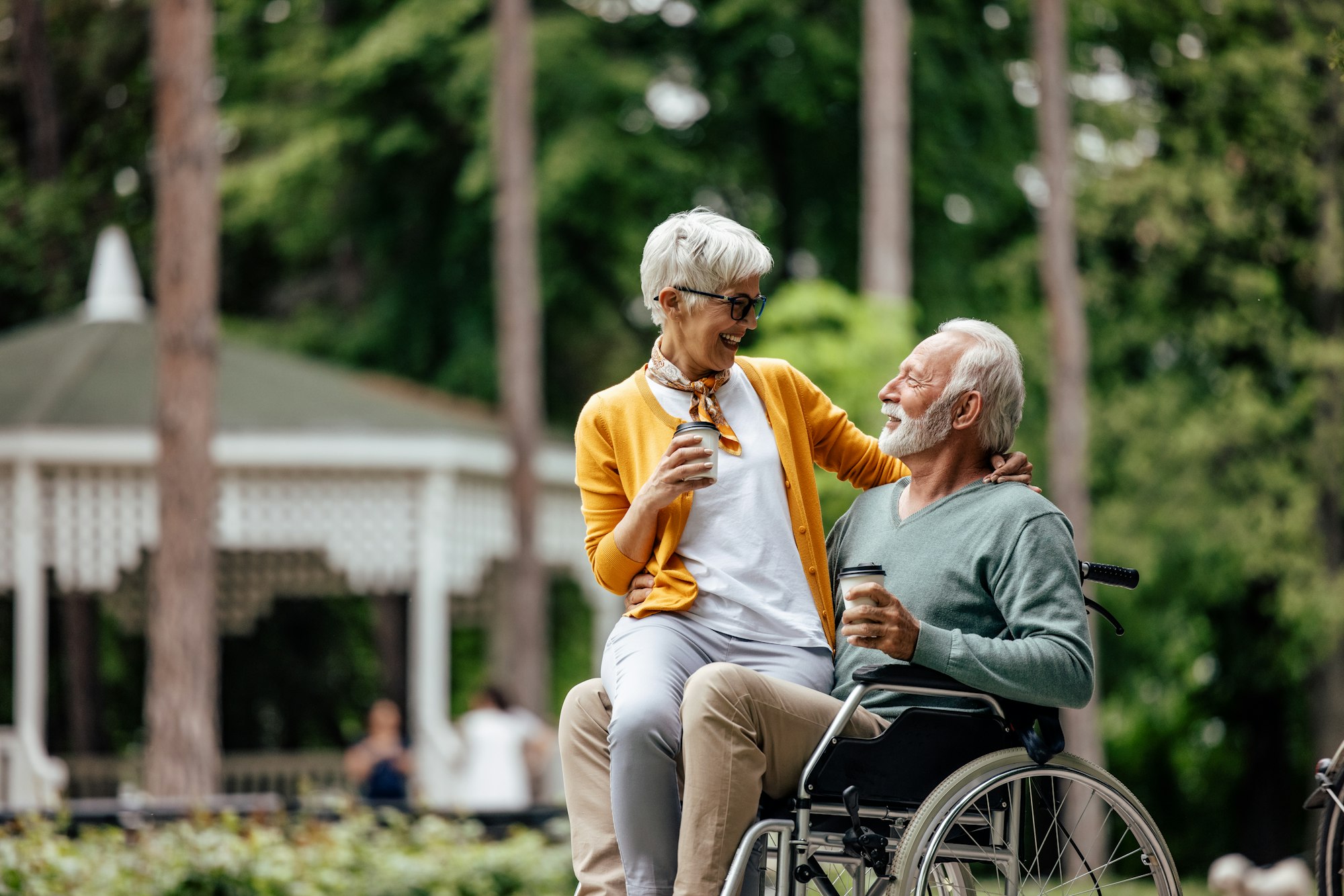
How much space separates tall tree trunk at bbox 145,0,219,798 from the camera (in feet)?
34.7

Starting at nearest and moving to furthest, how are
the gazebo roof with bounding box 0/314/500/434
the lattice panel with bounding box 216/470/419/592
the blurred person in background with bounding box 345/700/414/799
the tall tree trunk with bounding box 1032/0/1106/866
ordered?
the blurred person in background with bounding box 345/700/414/799, the gazebo roof with bounding box 0/314/500/434, the lattice panel with bounding box 216/470/419/592, the tall tree trunk with bounding box 1032/0/1106/866

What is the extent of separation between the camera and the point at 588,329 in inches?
721

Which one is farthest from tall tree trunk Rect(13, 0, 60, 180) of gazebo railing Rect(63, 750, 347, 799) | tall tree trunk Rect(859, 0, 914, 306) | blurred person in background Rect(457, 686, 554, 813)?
blurred person in background Rect(457, 686, 554, 813)

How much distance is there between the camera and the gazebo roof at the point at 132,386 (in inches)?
519

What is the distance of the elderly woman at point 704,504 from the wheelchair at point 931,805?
25 cm

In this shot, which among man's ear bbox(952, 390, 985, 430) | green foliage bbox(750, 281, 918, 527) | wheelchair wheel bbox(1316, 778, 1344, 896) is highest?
green foliage bbox(750, 281, 918, 527)

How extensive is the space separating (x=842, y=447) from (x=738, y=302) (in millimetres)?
501

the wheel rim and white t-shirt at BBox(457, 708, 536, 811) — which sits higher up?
the wheel rim

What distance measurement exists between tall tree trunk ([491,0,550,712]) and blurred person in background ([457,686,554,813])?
2.23 metres

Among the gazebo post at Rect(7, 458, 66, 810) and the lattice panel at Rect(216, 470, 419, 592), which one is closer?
the gazebo post at Rect(7, 458, 66, 810)

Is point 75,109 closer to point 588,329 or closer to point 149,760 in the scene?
point 588,329

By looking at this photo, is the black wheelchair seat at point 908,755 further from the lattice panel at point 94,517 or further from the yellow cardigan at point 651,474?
the lattice panel at point 94,517

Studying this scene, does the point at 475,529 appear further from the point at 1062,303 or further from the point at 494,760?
the point at 1062,303

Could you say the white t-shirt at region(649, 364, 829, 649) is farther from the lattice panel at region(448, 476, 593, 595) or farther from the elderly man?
the lattice panel at region(448, 476, 593, 595)
